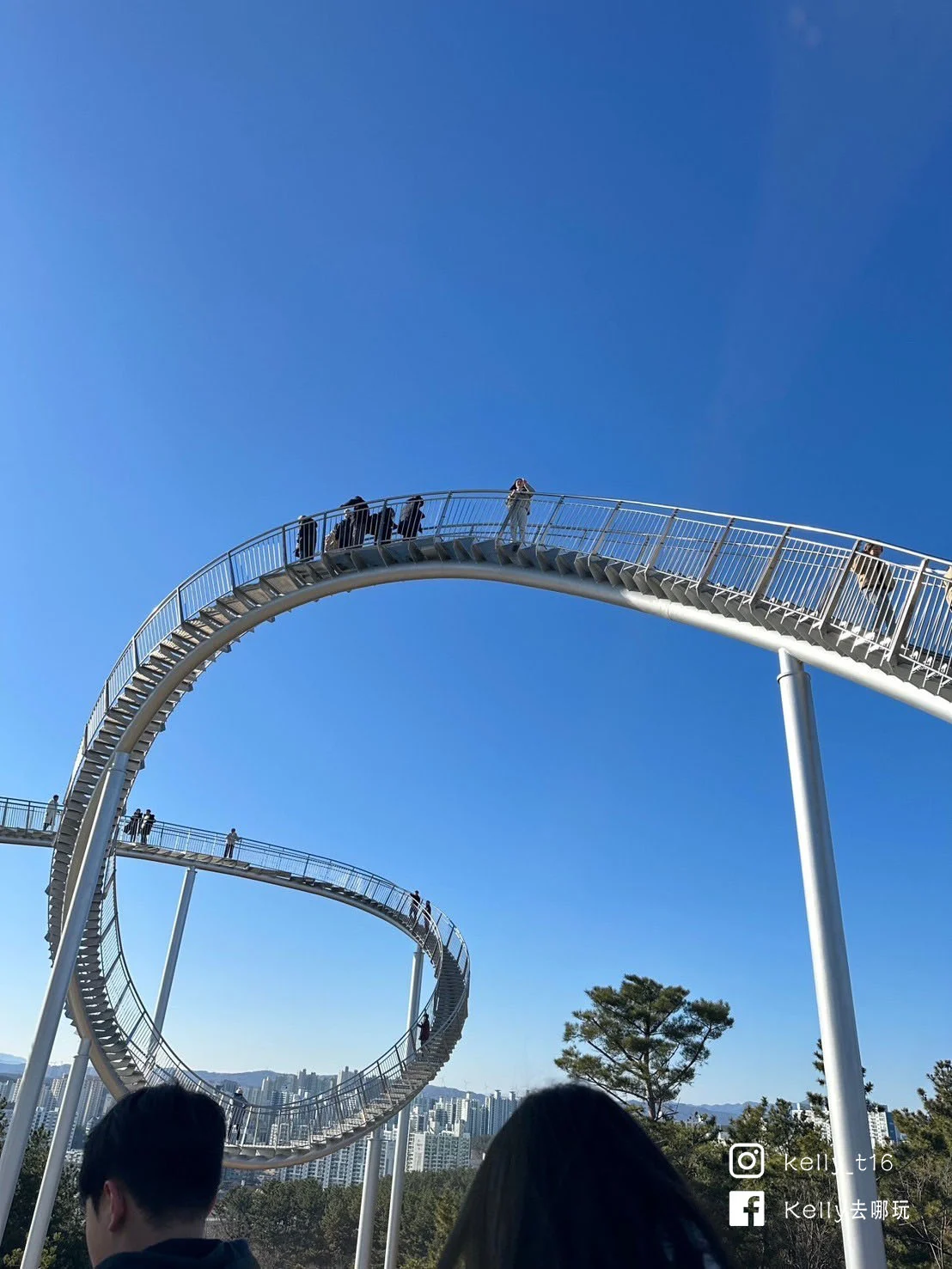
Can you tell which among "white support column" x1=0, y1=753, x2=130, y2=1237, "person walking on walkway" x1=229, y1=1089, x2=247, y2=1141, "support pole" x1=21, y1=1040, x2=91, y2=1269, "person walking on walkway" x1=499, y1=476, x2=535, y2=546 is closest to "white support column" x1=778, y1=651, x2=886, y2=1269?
"person walking on walkway" x1=499, y1=476, x2=535, y2=546

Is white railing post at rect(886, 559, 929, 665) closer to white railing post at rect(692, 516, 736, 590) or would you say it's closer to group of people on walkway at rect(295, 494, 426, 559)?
white railing post at rect(692, 516, 736, 590)

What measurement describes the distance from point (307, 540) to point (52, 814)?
967 centimetres

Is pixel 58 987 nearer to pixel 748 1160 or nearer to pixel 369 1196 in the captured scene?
pixel 369 1196

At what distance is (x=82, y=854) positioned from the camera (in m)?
13.8

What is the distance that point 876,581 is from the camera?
754 cm

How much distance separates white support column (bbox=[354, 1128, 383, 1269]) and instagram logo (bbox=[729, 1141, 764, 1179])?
808 cm

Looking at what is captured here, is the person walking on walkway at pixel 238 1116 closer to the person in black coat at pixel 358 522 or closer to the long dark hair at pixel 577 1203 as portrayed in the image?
the person in black coat at pixel 358 522

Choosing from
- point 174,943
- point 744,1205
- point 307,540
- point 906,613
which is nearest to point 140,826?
point 174,943

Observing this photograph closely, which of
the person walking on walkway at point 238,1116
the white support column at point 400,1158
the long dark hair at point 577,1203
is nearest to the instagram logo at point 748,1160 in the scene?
the white support column at point 400,1158

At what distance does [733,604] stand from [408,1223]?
40.0 m

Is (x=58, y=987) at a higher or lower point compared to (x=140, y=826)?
lower

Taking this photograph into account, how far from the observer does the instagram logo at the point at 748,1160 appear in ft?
58.3

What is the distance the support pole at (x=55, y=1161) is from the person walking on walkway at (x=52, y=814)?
5.26m

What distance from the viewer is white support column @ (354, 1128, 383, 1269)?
18.4m
